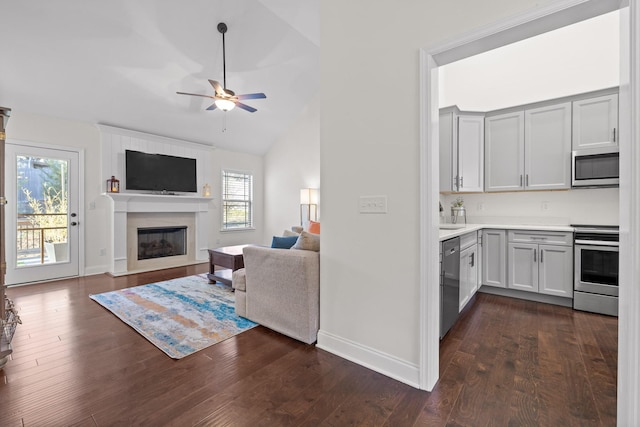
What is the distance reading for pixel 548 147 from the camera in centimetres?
350

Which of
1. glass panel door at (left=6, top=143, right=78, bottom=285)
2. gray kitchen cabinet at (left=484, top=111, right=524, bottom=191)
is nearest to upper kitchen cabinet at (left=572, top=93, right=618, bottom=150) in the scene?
gray kitchen cabinet at (left=484, top=111, right=524, bottom=191)

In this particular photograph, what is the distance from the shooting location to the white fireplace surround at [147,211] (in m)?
4.69

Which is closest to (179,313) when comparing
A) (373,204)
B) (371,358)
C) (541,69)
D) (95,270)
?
(371,358)

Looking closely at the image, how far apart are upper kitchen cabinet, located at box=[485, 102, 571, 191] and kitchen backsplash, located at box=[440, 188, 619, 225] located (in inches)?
9.8

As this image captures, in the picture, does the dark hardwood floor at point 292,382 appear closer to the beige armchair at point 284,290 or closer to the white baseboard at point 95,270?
the beige armchair at point 284,290

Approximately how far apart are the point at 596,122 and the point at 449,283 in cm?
279

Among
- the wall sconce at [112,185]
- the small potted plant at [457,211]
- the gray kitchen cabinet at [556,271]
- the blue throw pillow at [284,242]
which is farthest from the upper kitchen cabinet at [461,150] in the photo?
the wall sconce at [112,185]

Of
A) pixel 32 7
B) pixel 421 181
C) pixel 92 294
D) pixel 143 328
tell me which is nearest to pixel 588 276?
pixel 421 181

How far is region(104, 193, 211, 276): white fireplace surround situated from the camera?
15.4ft

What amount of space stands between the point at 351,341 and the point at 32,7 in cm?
469

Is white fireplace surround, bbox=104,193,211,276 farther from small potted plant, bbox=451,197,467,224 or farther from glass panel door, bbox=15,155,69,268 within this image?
small potted plant, bbox=451,197,467,224

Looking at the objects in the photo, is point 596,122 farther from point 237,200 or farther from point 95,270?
point 95,270

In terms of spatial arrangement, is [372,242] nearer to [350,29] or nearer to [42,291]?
[350,29]

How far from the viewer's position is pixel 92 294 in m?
3.66
